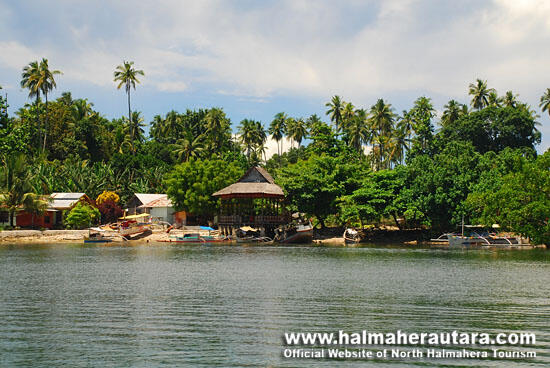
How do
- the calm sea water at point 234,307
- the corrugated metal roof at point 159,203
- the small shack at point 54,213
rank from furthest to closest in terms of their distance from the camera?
the corrugated metal roof at point 159,203 < the small shack at point 54,213 < the calm sea water at point 234,307

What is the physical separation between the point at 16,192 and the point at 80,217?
6.99 meters

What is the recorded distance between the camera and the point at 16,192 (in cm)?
5319

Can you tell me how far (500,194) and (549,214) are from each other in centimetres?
407

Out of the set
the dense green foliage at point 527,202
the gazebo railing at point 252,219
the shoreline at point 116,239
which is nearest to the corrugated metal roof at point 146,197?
the shoreline at point 116,239

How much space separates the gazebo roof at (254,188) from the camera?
54.4m

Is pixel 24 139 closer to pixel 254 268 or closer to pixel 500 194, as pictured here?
pixel 254 268

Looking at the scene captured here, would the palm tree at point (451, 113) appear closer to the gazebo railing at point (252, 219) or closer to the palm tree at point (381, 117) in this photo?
the palm tree at point (381, 117)

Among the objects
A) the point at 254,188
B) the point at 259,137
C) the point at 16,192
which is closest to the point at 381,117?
the point at 259,137

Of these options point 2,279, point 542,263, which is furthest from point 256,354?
Result: point 542,263

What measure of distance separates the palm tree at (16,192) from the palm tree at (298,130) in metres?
50.0

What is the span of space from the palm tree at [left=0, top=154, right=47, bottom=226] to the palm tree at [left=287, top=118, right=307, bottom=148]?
1969 inches

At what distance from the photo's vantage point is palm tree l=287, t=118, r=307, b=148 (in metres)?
95.0

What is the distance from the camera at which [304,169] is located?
57.3 meters

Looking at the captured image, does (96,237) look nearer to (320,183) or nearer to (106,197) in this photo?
(106,197)
